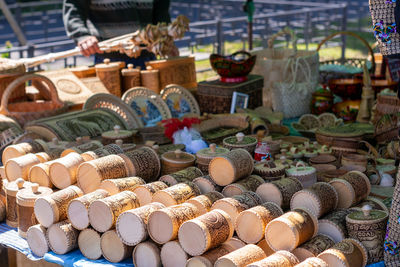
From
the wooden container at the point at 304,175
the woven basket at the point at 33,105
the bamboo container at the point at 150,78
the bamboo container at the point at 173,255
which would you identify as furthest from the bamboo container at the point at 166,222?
the bamboo container at the point at 150,78

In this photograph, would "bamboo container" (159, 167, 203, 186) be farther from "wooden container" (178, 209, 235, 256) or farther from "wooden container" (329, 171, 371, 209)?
"wooden container" (329, 171, 371, 209)

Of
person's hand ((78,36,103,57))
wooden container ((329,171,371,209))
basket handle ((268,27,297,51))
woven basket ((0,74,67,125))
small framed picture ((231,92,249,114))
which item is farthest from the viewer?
basket handle ((268,27,297,51))

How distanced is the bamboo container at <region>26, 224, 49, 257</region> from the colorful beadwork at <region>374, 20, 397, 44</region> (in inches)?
58.9

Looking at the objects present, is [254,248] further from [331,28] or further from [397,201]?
[331,28]

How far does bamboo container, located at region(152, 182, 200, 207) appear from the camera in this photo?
217 centimetres

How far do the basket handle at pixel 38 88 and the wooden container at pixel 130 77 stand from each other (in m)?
0.61

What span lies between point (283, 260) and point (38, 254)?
1058 millimetres

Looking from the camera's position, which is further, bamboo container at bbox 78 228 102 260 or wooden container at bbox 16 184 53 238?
wooden container at bbox 16 184 53 238

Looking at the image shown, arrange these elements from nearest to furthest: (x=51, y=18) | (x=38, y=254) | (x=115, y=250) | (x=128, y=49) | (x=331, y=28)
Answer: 1. (x=115, y=250)
2. (x=38, y=254)
3. (x=128, y=49)
4. (x=331, y=28)
5. (x=51, y=18)

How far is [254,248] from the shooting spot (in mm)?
1899

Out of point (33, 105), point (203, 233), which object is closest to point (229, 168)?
point (203, 233)

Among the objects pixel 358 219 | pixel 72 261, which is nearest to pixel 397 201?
pixel 358 219

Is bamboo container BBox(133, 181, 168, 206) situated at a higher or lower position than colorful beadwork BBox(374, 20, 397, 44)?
lower

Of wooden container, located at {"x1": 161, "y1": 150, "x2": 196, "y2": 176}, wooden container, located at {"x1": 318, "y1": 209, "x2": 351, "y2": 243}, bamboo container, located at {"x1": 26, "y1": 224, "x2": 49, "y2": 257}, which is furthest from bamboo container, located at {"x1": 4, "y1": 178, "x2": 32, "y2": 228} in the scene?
wooden container, located at {"x1": 318, "y1": 209, "x2": 351, "y2": 243}
